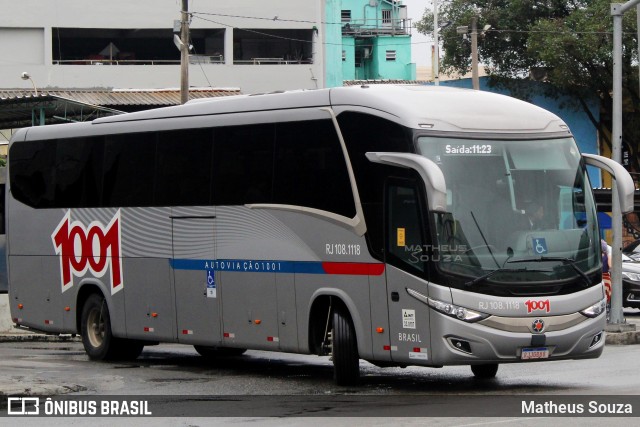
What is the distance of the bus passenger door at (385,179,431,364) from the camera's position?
14305 millimetres

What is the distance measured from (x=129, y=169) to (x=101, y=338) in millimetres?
2766

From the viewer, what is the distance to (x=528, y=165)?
14727mm

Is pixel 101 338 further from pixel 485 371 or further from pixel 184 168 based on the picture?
pixel 485 371

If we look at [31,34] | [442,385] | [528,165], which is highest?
[31,34]

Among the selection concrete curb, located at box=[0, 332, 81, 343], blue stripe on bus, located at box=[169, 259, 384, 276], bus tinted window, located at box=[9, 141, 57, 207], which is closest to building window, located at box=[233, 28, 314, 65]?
concrete curb, located at box=[0, 332, 81, 343]

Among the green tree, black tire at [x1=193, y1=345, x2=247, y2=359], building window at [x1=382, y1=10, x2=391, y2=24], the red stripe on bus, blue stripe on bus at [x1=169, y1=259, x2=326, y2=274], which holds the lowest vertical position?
black tire at [x1=193, y1=345, x2=247, y2=359]

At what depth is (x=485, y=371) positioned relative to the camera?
16.3m

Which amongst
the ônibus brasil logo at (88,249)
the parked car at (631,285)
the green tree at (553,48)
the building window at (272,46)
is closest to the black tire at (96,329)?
the ônibus brasil logo at (88,249)

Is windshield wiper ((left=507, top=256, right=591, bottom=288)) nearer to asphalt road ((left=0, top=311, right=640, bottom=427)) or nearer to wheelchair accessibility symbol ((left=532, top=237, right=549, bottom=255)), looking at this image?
wheelchair accessibility symbol ((left=532, top=237, right=549, bottom=255))

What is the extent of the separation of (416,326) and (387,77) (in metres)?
70.2

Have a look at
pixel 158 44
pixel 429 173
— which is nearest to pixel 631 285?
pixel 429 173

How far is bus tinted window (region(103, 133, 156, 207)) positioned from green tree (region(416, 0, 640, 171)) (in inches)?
1267

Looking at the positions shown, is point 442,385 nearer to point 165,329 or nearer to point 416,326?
point 416,326

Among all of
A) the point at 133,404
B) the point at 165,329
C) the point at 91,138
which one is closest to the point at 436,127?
the point at 133,404
